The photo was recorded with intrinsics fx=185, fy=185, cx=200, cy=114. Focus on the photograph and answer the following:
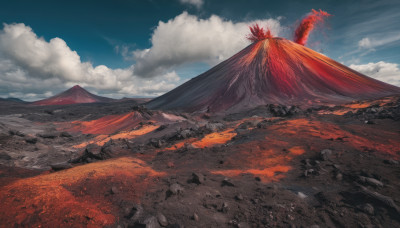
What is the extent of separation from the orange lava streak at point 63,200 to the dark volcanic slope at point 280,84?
17.4 metres

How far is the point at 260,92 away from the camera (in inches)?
890

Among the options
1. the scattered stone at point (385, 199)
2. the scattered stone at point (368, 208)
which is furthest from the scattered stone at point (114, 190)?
the scattered stone at point (385, 199)

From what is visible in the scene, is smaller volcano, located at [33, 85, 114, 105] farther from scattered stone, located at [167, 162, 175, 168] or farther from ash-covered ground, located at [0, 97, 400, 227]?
scattered stone, located at [167, 162, 175, 168]

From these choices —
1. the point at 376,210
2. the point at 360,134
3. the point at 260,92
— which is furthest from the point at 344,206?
the point at 260,92

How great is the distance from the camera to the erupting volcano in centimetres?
2083

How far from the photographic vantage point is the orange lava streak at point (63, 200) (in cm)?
248

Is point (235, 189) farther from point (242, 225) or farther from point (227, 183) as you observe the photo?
point (242, 225)

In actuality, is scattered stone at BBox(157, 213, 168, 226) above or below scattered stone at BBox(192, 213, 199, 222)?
above

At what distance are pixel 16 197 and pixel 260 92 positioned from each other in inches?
890

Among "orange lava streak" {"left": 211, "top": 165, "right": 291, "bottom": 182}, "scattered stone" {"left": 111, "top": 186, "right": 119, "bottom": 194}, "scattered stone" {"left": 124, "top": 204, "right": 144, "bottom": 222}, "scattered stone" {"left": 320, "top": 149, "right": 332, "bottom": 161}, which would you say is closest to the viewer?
"scattered stone" {"left": 124, "top": 204, "right": 144, "bottom": 222}

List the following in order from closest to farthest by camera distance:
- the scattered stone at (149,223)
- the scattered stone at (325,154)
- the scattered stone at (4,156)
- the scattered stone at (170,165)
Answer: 1. the scattered stone at (149,223)
2. the scattered stone at (325,154)
3. the scattered stone at (170,165)
4. the scattered stone at (4,156)

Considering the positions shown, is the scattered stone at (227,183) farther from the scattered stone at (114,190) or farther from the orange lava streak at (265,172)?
the scattered stone at (114,190)

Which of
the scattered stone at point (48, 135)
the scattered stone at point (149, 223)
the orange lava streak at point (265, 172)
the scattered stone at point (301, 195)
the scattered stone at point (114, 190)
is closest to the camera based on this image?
the scattered stone at point (149, 223)

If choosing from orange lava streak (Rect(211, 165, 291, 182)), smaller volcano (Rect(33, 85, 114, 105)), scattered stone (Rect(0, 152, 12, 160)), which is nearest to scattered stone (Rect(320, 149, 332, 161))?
orange lava streak (Rect(211, 165, 291, 182))
